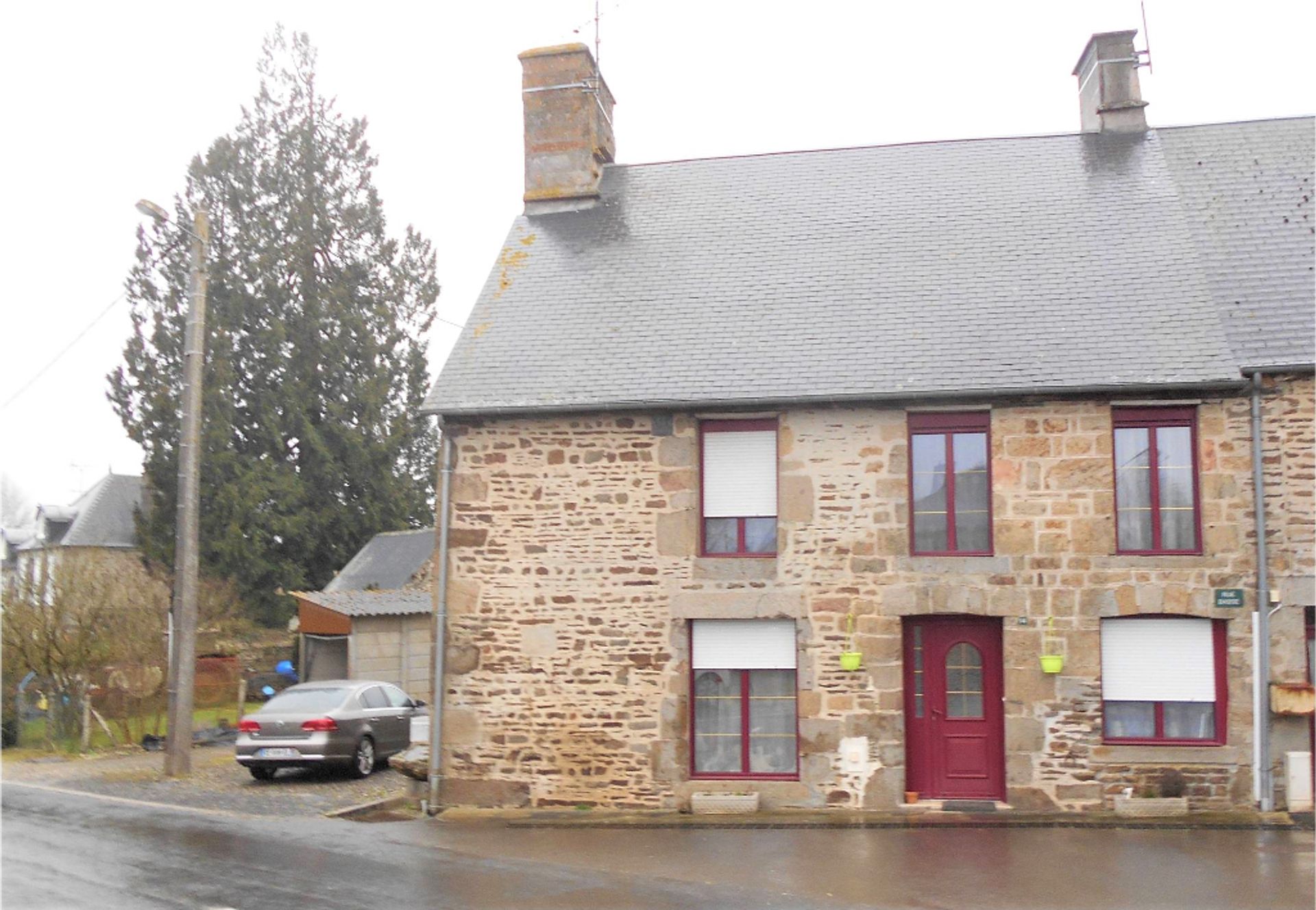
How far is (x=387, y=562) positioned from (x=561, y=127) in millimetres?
19449

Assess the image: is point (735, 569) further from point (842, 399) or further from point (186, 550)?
point (186, 550)

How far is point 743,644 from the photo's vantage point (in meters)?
13.4

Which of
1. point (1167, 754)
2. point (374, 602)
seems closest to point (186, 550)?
point (374, 602)

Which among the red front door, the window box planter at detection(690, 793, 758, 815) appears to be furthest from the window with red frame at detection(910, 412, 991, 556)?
the window box planter at detection(690, 793, 758, 815)

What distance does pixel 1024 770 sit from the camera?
41.5 ft

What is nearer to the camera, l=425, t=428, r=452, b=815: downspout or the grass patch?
l=425, t=428, r=452, b=815: downspout

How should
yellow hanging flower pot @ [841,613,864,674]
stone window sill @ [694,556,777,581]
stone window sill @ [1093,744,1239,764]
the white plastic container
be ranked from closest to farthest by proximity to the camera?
the white plastic container → stone window sill @ [1093,744,1239,764] → yellow hanging flower pot @ [841,613,864,674] → stone window sill @ [694,556,777,581]

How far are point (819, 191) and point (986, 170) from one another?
7.36 ft

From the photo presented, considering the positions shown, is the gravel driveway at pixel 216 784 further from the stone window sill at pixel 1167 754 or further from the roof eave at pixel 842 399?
the stone window sill at pixel 1167 754

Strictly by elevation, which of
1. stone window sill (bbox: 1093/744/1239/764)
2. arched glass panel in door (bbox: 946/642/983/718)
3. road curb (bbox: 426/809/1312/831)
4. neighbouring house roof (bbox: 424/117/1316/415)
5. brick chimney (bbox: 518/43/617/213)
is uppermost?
brick chimney (bbox: 518/43/617/213)

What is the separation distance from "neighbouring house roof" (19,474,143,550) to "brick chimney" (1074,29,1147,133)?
41790 millimetres

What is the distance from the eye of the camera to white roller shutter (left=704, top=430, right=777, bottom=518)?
13.6 metres

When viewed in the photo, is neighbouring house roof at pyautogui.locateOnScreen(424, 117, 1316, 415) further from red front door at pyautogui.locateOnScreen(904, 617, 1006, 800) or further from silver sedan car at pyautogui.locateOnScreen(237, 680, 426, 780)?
silver sedan car at pyautogui.locateOnScreen(237, 680, 426, 780)

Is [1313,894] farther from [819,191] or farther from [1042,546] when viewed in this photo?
[819,191]
